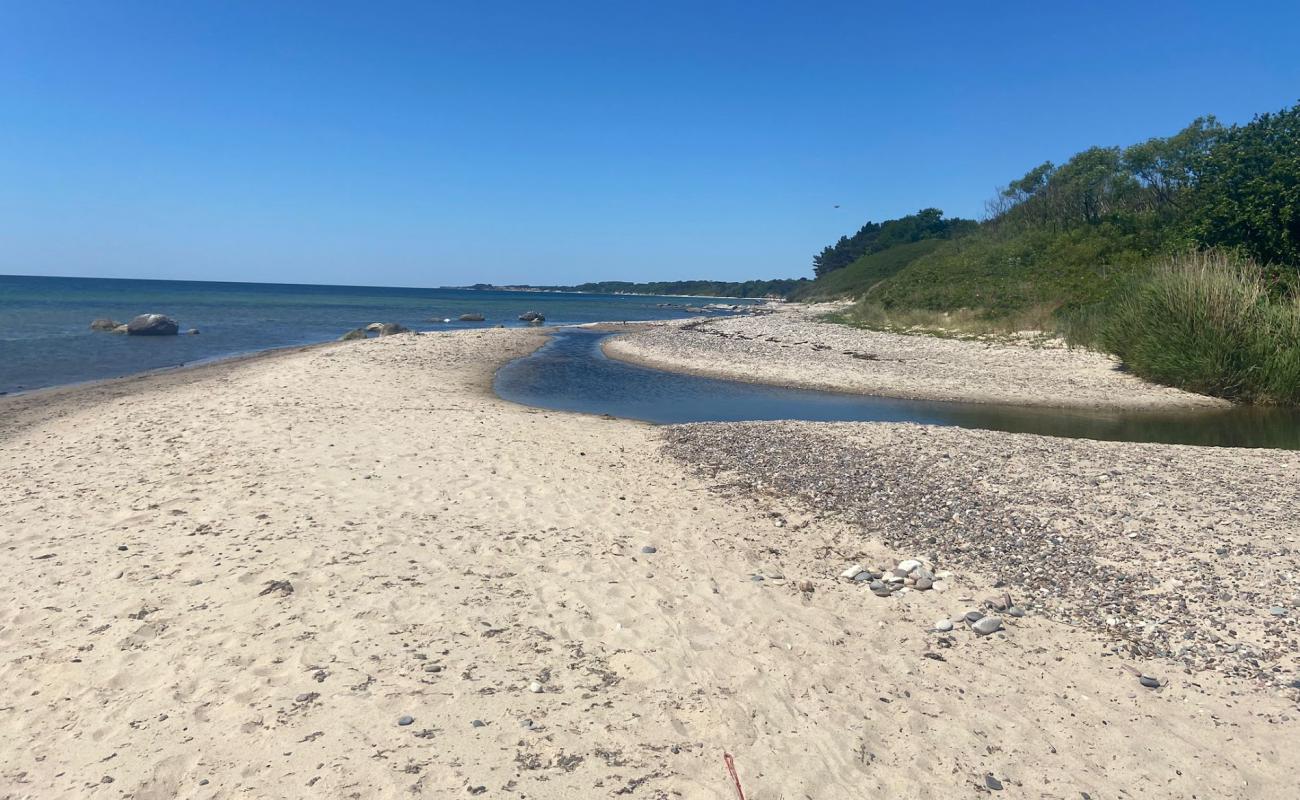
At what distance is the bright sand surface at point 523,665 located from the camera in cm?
410

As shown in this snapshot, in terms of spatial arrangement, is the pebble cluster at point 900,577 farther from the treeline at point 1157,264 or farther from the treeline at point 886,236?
the treeline at point 886,236

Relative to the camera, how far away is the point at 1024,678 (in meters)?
5.16

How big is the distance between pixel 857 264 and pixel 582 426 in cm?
8496

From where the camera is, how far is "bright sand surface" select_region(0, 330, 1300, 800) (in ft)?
13.5

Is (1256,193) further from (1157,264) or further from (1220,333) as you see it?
(1220,333)

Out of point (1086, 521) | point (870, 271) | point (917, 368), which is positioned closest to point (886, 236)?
point (870, 271)

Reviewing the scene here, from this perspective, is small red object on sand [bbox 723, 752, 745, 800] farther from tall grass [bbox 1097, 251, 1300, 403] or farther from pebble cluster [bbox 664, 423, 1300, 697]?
tall grass [bbox 1097, 251, 1300, 403]

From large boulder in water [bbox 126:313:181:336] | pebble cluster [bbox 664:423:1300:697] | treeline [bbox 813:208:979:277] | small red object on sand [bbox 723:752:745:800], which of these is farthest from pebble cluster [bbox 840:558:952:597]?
treeline [bbox 813:208:979:277]

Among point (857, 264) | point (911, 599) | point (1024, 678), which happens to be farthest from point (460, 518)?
point (857, 264)

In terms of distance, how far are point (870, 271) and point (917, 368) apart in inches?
2528

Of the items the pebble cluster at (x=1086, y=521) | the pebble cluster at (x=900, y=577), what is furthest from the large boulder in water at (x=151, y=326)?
the pebble cluster at (x=900, y=577)

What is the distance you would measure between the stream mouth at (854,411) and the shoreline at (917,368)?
715mm

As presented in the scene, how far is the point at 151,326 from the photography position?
35.9m

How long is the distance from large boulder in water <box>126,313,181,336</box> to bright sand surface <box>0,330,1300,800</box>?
3148 cm
